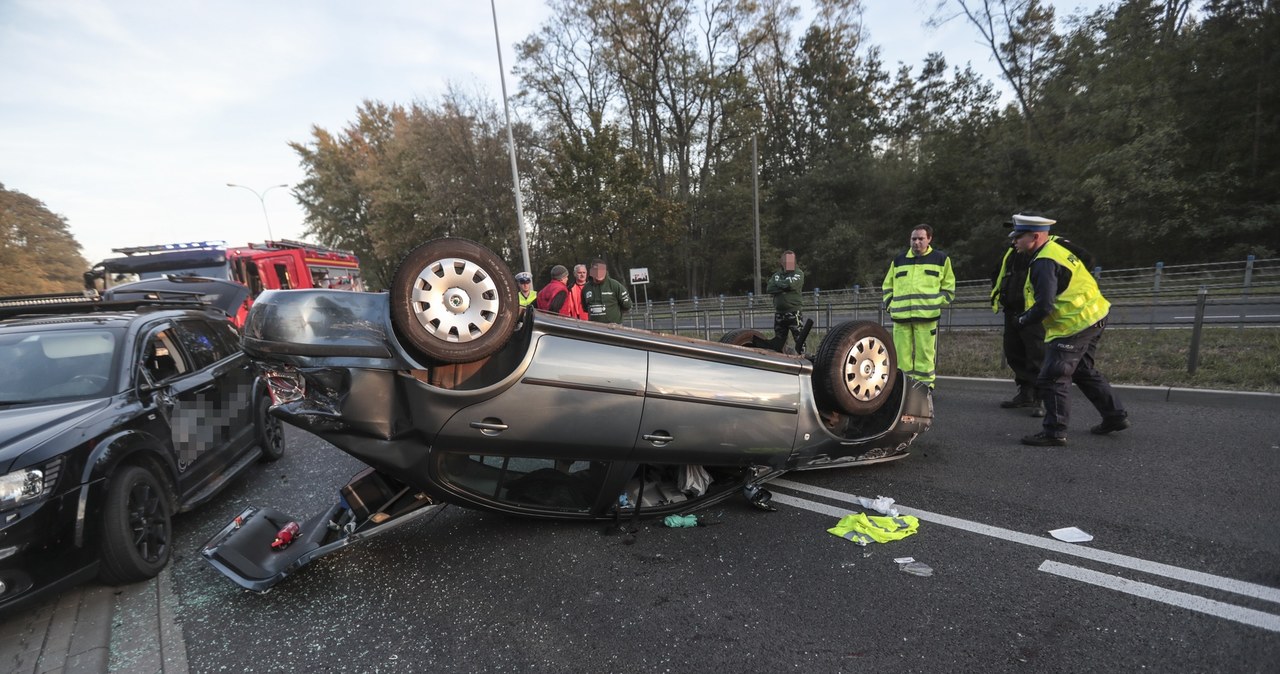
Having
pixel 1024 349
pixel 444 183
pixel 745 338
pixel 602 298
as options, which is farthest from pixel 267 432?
pixel 444 183

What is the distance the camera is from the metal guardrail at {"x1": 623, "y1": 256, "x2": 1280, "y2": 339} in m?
8.34

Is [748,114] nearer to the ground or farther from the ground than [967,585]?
farther from the ground

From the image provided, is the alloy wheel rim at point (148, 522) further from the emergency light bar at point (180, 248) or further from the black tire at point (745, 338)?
the emergency light bar at point (180, 248)

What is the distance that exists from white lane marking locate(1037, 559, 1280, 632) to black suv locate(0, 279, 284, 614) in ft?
14.5

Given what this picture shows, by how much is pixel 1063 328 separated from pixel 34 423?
246 inches

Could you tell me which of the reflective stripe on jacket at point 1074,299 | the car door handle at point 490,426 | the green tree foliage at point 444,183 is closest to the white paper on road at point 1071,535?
the reflective stripe on jacket at point 1074,299

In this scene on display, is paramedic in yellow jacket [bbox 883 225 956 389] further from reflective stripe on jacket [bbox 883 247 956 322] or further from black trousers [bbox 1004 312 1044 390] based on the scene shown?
black trousers [bbox 1004 312 1044 390]

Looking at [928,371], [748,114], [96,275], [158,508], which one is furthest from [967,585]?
[748,114]

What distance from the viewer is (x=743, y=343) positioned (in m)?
4.34

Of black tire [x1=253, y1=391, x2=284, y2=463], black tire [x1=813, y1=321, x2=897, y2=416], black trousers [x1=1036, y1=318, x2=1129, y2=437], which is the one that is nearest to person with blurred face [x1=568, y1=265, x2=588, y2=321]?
black tire [x1=253, y1=391, x2=284, y2=463]

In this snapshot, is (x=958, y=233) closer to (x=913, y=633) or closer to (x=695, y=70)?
(x=695, y=70)

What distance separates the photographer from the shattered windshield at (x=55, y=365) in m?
2.96

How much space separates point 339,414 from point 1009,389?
21.1 feet

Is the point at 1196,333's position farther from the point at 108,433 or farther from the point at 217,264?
the point at 217,264
